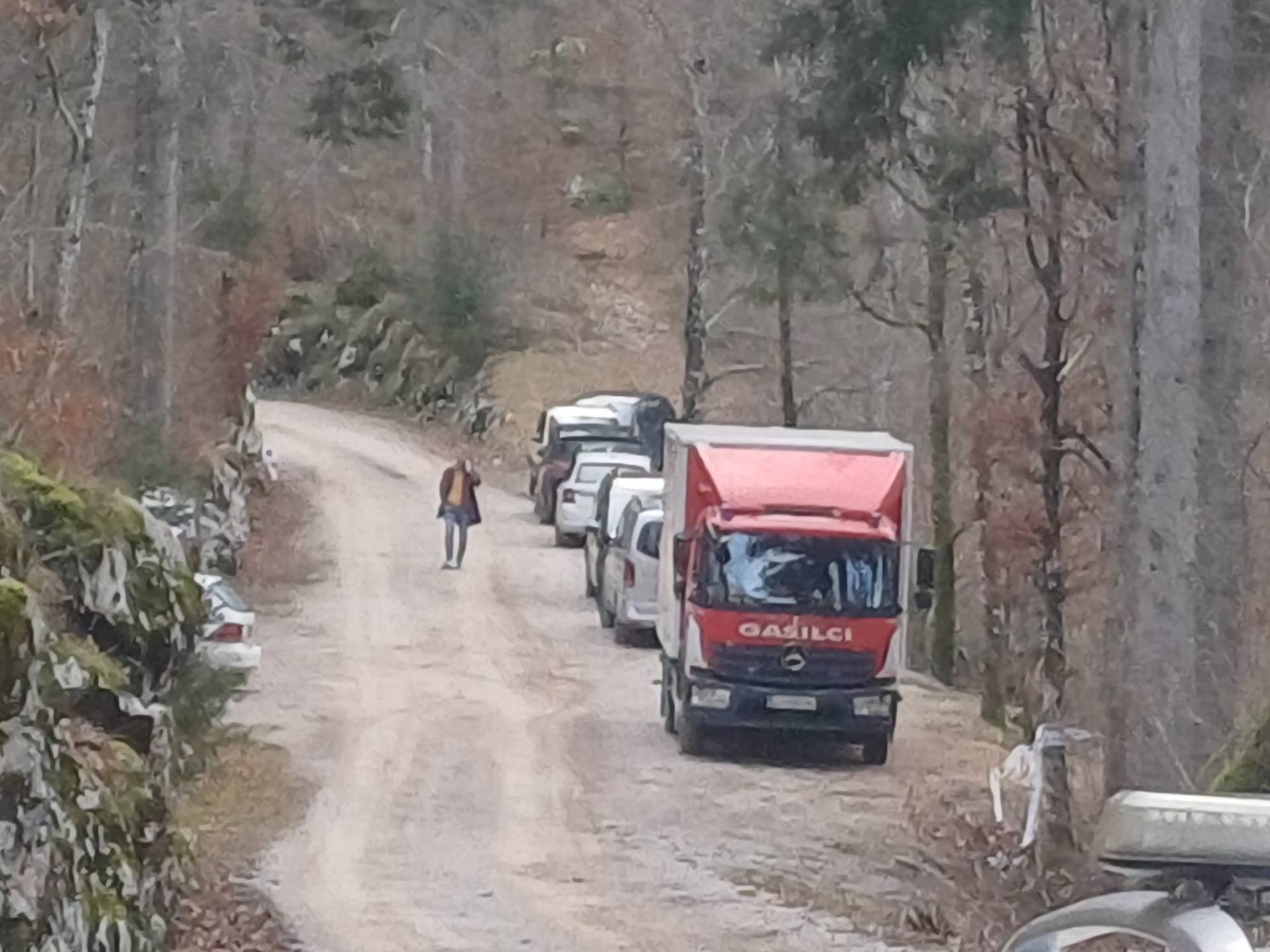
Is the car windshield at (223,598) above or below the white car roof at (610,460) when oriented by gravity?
below

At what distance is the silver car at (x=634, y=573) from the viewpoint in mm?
26922

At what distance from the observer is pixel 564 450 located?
39875 mm

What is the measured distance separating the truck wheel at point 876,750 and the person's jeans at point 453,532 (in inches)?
545

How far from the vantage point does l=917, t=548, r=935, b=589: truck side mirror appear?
837 inches

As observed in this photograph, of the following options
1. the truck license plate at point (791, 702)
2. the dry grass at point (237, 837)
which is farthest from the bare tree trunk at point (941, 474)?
the dry grass at point (237, 837)

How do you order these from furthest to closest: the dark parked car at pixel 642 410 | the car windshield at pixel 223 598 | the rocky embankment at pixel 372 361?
the rocky embankment at pixel 372 361 < the dark parked car at pixel 642 410 < the car windshield at pixel 223 598

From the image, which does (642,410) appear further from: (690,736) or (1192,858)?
(1192,858)

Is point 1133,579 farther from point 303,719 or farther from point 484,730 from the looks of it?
point 303,719

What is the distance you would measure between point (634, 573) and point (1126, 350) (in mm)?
11612

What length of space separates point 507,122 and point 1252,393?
1633 inches

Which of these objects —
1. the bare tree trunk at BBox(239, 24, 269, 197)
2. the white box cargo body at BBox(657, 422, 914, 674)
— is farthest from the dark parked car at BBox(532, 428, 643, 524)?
the white box cargo body at BBox(657, 422, 914, 674)

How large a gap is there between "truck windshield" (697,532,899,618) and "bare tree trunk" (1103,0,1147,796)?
11.1 feet

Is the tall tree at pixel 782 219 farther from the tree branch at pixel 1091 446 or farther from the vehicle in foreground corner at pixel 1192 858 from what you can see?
the vehicle in foreground corner at pixel 1192 858

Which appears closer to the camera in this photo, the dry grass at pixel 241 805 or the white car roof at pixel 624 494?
the dry grass at pixel 241 805
